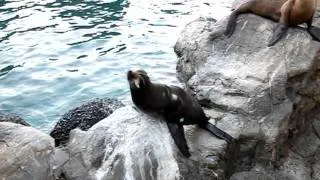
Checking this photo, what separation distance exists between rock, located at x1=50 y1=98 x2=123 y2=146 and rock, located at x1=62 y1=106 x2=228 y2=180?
1242 millimetres

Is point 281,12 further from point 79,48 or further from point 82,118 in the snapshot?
point 79,48

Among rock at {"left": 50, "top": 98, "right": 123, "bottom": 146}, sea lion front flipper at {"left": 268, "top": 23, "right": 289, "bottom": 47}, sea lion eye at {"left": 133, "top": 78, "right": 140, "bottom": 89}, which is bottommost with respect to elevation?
rock at {"left": 50, "top": 98, "right": 123, "bottom": 146}

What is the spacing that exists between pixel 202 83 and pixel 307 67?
1.30 metres

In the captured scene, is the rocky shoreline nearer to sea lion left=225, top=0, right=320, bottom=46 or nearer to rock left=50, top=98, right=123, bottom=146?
rock left=50, top=98, right=123, bottom=146

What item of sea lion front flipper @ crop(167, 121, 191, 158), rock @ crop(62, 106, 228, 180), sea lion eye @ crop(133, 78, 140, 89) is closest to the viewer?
rock @ crop(62, 106, 228, 180)

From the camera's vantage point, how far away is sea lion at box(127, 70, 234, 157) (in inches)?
243

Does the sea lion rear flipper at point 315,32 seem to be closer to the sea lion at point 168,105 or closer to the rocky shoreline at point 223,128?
the rocky shoreline at point 223,128

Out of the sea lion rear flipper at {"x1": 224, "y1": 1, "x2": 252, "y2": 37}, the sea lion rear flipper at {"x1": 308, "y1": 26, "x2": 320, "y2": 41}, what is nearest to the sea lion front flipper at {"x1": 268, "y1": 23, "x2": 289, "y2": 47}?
the sea lion rear flipper at {"x1": 308, "y1": 26, "x2": 320, "y2": 41}

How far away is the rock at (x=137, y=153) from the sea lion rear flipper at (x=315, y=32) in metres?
2.25

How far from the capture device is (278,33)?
7.66 meters

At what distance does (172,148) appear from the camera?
5.98 metres

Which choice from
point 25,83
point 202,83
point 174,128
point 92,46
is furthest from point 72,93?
point 174,128

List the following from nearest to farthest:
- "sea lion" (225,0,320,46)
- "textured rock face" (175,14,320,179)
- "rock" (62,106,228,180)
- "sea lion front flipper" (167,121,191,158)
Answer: "rock" (62,106,228,180) → "sea lion front flipper" (167,121,191,158) → "textured rock face" (175,14,320,179) → "sea lion" (225,0,320,46)

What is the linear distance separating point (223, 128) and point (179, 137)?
1.99 ft
